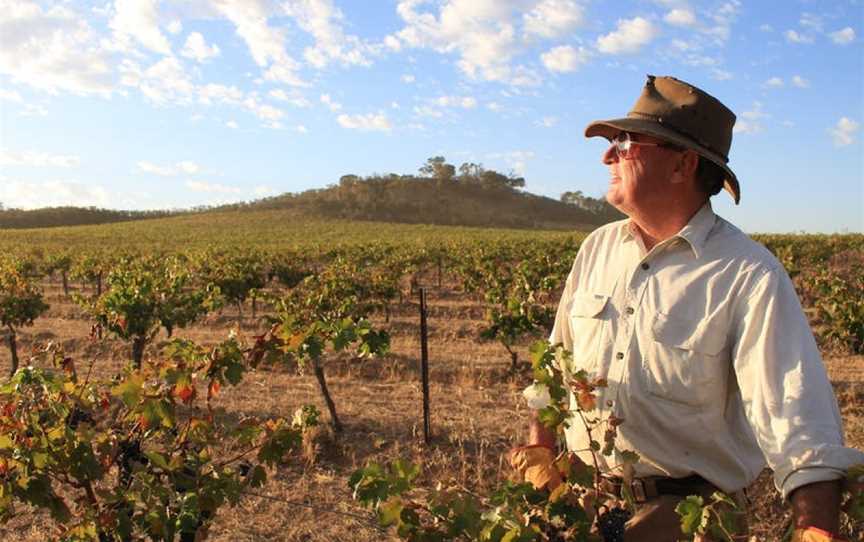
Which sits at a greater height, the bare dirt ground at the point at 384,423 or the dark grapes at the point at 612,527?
the dark grapes at the point at 612,527

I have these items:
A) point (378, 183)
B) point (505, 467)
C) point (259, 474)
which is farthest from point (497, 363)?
point (378, 183)

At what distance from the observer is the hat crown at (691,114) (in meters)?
2.22

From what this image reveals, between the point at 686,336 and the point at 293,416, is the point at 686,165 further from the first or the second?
the point at 293,416

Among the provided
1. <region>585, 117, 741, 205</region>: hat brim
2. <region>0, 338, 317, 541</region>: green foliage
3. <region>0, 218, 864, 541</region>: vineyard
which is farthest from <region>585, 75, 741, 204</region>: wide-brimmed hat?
<region>0, 338, 317, 541</region>: green foliage

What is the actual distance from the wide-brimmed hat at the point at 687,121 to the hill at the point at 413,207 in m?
65.0

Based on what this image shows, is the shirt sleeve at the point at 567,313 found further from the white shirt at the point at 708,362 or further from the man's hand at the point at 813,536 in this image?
the man's hand at the point at 813,536

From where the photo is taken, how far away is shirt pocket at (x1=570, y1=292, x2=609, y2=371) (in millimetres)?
2321

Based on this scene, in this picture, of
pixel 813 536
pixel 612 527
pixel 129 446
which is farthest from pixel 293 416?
pixel 813 536

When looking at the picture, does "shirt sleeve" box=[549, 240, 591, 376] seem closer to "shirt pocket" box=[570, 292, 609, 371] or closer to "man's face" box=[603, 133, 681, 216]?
"shirt pocket" box=[570, 292, 609, 371]

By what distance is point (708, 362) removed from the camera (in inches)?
80.9

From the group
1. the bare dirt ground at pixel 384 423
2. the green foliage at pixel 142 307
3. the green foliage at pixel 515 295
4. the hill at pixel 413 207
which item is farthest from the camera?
the hill at pixel 413 207

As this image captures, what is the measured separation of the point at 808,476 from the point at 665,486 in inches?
21.8

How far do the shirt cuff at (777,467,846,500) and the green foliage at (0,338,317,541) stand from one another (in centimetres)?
183

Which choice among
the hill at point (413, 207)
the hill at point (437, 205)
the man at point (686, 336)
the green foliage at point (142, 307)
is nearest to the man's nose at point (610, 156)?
the man at point (686, 336)
